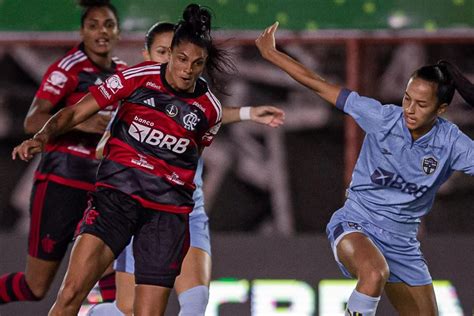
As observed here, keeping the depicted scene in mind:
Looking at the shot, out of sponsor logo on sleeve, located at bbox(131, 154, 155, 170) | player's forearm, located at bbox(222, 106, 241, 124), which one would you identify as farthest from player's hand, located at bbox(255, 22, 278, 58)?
sponsor logo on sleeve, located at bbox(131, 154, 155, 170)

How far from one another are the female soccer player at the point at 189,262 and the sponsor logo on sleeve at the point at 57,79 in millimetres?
561

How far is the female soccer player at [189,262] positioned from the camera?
5.98m

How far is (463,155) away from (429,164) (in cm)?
17

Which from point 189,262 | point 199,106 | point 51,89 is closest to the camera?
point 199,106

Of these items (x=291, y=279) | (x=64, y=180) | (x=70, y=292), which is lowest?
(x=291, y=279)

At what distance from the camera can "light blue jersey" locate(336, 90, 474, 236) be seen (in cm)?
577

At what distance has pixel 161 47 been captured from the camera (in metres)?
6.23

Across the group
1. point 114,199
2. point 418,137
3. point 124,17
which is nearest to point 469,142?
point 418,137

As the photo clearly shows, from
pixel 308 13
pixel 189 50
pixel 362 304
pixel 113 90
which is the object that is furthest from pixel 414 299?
pixel 308 13

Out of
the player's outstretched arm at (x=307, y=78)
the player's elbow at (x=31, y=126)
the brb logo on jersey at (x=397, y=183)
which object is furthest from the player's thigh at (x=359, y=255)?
the player's elbow at (x=31, y=126)

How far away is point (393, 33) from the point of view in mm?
9242

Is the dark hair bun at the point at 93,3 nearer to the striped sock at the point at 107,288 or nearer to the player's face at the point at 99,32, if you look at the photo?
the player's face at the point at 99,32

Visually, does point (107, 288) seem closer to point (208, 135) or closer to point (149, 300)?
point (149, 300)

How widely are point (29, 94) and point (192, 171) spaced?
5.35m
